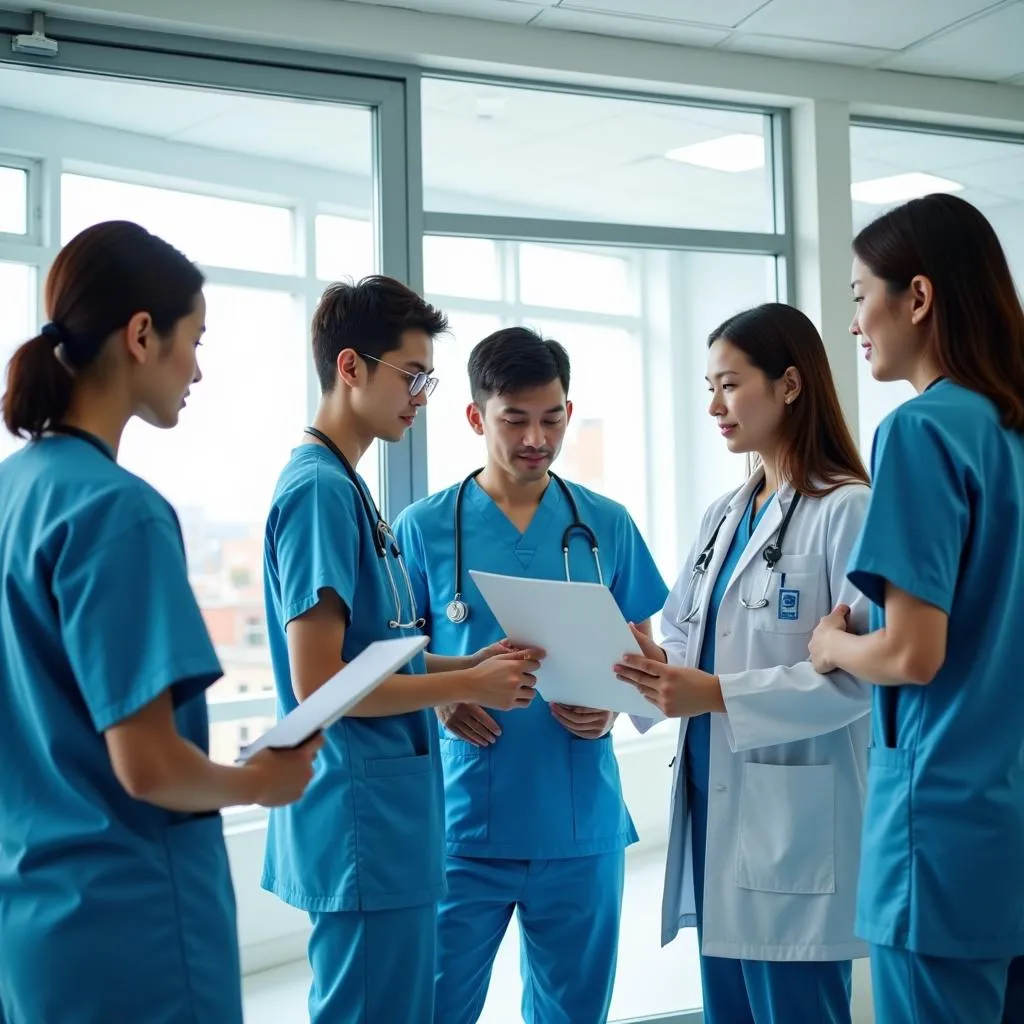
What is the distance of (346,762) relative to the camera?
1.59 meters

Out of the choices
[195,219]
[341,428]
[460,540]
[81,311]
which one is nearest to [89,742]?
[81,311]

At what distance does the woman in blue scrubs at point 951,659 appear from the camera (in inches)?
51.5

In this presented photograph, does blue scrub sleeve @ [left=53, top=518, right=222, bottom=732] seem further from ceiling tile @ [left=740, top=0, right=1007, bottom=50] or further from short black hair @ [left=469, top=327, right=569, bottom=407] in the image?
ceiling tile @ [left=740, top=0, right=1007, bottom=50]

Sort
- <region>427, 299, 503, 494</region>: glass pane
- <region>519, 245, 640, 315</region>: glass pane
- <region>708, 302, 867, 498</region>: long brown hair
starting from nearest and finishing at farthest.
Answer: <region>708, 302, 867, 498</region>: long brown hair, <region>427, 299, 503, 494</region>: glass pane, <region>519, 245, 640, 315</region>: glass pane

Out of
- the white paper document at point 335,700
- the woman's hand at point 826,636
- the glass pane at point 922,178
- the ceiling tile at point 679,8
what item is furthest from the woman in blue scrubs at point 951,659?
the glass pane at point 922,178

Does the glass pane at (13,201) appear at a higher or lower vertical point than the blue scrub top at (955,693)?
higher

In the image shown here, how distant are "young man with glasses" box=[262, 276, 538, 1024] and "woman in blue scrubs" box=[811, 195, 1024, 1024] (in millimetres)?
620

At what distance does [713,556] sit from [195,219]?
186 cm

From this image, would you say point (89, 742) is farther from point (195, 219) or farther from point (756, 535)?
point (195, 219)

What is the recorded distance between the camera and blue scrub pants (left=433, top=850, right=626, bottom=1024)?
203 centimetres

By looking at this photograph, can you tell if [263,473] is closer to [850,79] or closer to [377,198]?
[377,198]

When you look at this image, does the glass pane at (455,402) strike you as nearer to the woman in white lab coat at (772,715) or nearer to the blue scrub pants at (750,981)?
the woman in white lab coat at (772,715)

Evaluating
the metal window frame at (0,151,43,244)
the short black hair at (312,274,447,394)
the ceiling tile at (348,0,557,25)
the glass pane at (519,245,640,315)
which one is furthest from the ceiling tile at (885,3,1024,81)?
the metal window frame at (0,151,43,244)

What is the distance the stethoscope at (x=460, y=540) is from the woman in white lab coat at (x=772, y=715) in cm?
26
